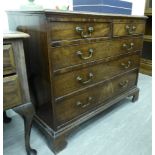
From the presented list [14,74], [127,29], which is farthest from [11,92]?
[127,29]

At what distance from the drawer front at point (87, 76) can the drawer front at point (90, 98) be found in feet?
0.20

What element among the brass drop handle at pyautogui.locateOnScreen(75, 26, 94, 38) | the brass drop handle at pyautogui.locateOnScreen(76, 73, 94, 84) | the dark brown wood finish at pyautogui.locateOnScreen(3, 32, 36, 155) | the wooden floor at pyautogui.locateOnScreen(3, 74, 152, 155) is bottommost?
the wooden floor at pyautogui.locateOnScreen(3, 74, 152, 155)

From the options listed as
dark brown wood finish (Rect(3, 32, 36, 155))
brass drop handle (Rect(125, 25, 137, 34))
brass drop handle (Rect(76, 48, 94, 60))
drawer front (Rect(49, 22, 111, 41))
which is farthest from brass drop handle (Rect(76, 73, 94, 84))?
brass drop handle (Rect(125, 25, 137, 34))

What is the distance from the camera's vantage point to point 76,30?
98 centimetres

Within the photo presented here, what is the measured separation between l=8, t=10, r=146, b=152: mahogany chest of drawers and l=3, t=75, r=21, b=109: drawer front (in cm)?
20

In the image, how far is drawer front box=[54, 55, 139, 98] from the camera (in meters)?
1.02

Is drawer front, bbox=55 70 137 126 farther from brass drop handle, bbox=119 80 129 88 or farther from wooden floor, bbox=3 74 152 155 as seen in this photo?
wooden floor, bbox=3 74 152 155

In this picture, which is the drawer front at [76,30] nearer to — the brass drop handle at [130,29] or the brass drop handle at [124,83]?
the brass drop handle at [130,29]

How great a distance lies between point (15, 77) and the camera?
2.58 ft

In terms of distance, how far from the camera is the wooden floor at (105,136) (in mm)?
1156

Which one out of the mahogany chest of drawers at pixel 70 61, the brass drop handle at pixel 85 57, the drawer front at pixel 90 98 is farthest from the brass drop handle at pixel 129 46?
the brass drop handle at pixel 85 57

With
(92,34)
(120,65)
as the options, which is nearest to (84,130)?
(120,65)

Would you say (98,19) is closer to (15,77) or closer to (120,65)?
(120,65)

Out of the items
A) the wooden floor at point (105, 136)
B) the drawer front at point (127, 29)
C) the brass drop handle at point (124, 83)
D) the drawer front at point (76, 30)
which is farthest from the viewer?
the brass drop handle at point (124, 83)
